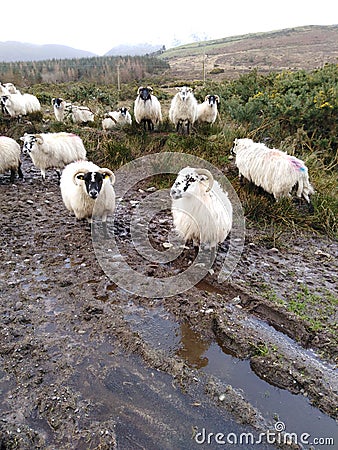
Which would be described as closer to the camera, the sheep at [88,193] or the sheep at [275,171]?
the sheep at [88,193]

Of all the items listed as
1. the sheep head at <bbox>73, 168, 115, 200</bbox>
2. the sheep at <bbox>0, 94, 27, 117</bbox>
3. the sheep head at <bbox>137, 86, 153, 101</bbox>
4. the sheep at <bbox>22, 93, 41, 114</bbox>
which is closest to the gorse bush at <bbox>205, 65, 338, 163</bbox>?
the sheep head at <bbox>137, 86, 153, 101</bbox>

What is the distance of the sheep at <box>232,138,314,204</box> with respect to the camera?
5.97 meters

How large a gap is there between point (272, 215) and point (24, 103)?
34.6 ft

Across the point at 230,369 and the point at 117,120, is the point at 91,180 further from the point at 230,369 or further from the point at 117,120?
the point at 117,120

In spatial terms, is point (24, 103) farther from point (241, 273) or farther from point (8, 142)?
point (241, 273)

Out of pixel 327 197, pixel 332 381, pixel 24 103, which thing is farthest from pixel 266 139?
pixel 24 103

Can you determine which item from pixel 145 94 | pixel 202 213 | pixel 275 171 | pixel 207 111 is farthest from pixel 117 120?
pixel 202 213

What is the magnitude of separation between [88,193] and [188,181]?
1.61 meters

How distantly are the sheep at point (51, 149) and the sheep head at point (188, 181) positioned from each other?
13.5 ft

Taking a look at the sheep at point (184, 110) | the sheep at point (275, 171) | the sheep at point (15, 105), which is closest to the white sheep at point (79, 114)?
the sheep at point (15, 105)

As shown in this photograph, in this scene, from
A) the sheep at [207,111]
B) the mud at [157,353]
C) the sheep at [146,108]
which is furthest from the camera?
the sheep at [207,111]

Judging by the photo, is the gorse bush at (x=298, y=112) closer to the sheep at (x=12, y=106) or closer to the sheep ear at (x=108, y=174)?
the sheep ear at (x=108, y=174)

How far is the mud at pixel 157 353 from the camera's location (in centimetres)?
263

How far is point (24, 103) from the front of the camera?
41.1 feet
